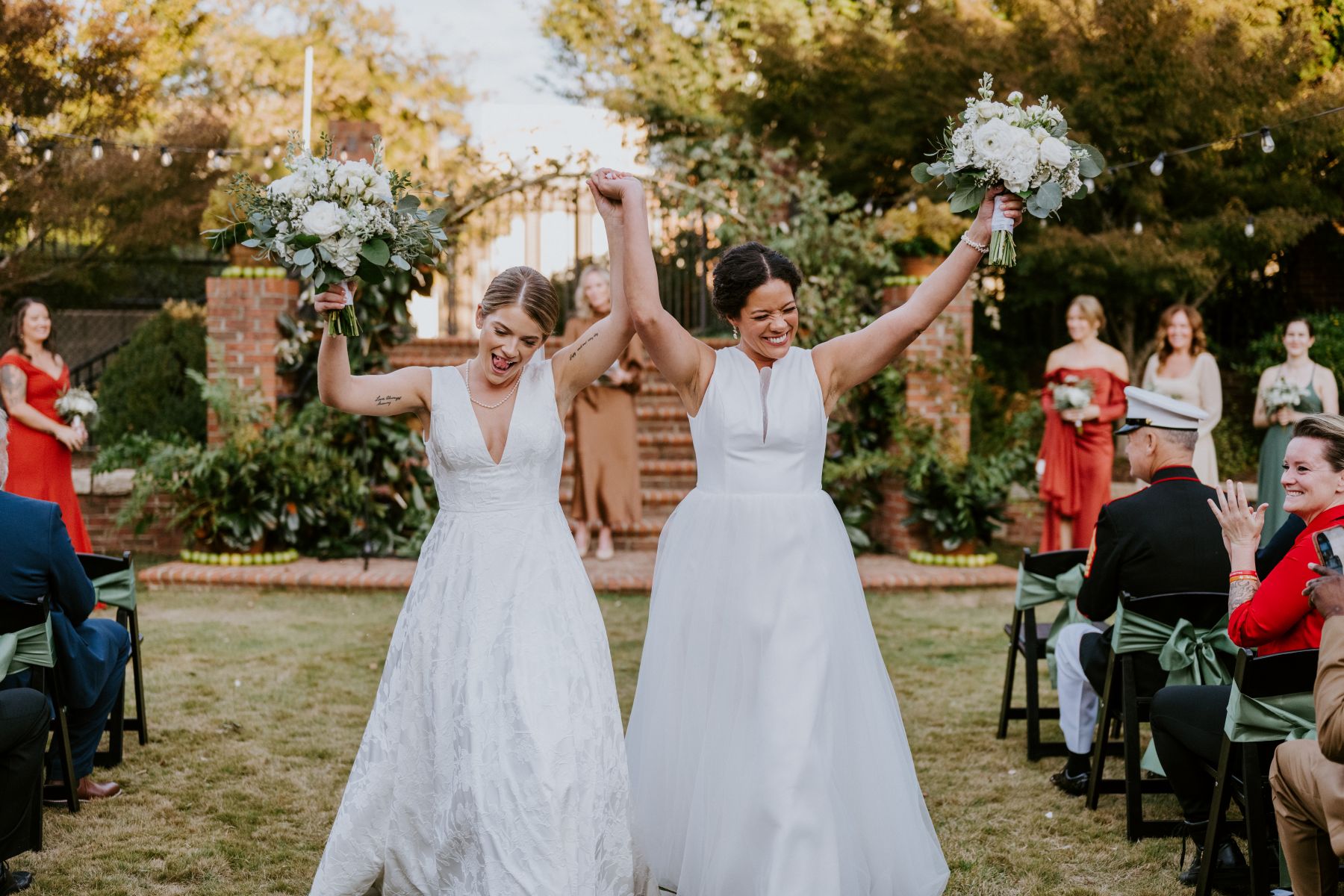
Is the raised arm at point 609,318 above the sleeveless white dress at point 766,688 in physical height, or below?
above

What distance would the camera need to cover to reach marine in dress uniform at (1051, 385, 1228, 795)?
4301mm

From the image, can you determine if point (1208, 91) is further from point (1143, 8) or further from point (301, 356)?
point (301, 356)

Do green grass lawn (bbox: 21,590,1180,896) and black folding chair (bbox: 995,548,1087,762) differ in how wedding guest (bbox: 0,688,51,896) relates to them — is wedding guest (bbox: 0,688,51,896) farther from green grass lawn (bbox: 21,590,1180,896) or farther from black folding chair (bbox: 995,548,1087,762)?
black folding chair (bbox: 995,548,1087,762)

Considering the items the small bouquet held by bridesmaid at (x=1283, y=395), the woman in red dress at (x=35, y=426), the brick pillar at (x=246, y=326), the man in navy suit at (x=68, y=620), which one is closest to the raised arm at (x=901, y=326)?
the man in navy suit at (x=68, y=620)

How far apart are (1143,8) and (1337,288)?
6096mm

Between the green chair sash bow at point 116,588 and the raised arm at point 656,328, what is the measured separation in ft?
9.61

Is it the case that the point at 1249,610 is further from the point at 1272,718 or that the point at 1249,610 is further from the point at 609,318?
the point at 609,318

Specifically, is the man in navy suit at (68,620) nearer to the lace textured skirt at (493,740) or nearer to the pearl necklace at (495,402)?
the lace textured skirt at (493,740)

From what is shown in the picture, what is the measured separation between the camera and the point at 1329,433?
345 centimetres

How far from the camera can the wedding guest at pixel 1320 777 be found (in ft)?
9.24

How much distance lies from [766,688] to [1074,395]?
5.57 metres

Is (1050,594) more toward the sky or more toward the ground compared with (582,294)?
more toward the ground

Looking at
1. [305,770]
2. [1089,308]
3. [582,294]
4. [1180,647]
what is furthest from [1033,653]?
[582,294]

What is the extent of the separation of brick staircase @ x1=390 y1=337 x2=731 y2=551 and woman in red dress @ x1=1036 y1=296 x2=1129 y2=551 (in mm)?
2797
